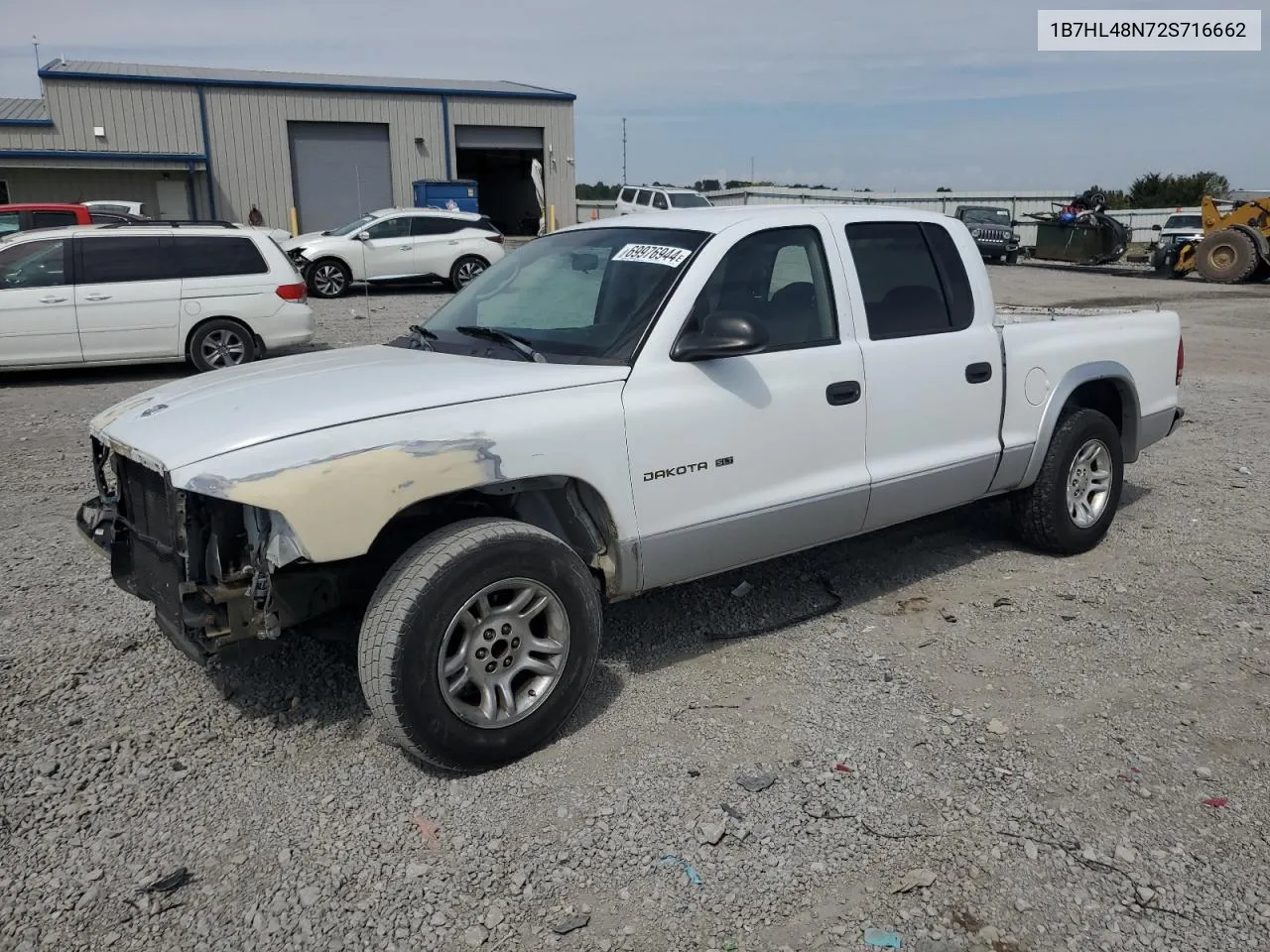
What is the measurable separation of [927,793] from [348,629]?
6.84 ft

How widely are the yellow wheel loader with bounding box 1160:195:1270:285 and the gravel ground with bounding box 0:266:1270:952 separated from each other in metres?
23.0

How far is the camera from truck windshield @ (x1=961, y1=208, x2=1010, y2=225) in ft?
108

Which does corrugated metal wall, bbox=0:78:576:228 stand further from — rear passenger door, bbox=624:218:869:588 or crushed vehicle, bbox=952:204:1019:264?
rear passenger door, bbox=624:218:869:588

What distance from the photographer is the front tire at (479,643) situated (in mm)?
3135

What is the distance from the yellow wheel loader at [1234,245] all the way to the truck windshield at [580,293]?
25.1 m

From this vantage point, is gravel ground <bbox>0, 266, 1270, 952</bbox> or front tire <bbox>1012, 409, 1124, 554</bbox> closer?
gravel ground <bbox>0, 266, 1270, 952</bbox>

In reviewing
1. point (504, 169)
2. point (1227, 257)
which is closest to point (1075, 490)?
point (1227, 257)

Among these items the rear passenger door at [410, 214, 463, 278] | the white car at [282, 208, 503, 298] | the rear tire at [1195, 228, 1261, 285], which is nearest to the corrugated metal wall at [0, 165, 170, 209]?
the white car at [282, 208, 503, 298]

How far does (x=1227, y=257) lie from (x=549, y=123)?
21706 millimetres

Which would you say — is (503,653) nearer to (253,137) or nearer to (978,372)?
(978,372)

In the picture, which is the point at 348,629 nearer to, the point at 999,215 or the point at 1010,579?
the point at 1010,579

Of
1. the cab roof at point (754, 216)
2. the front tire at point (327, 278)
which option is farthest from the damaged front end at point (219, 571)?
the front tire at point (327, 278)

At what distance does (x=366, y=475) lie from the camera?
3.10 m

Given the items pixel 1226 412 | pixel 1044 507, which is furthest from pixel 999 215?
pixel 1044 507
